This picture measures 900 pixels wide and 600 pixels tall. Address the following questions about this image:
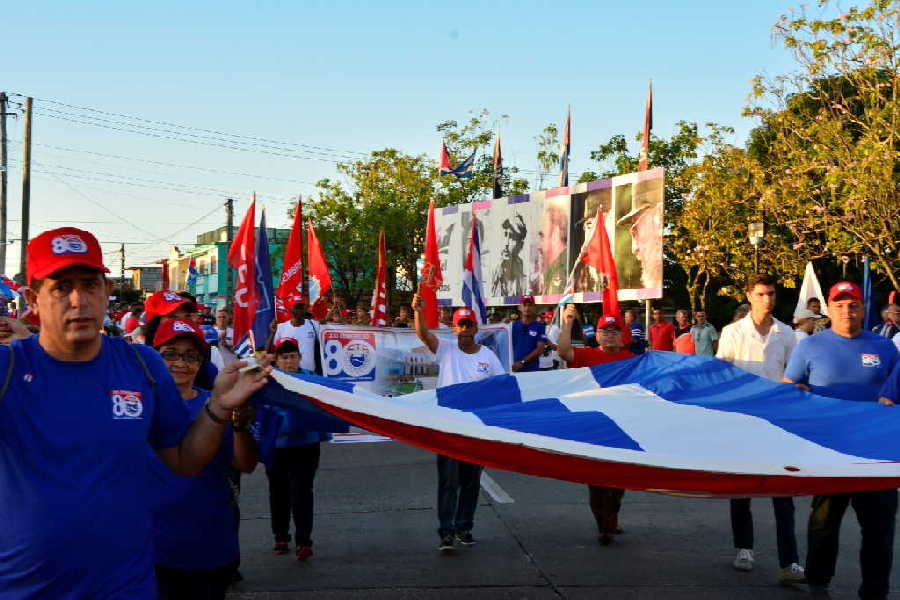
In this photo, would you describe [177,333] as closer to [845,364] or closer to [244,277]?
[845,364]

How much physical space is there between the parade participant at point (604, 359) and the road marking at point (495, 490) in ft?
5.08

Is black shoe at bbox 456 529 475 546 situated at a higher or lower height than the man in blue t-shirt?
lower

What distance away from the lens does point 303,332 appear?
11.7 metres

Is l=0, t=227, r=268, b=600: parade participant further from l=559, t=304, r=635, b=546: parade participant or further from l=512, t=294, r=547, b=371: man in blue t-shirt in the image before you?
l=512, t=294, r=547, b=371: man in blue t-shirt

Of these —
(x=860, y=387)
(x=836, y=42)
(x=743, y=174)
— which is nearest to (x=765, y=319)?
(x=860, y=387)

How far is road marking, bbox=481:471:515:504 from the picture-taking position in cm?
923

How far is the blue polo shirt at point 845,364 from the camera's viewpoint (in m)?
5.89

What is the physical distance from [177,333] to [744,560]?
446cm

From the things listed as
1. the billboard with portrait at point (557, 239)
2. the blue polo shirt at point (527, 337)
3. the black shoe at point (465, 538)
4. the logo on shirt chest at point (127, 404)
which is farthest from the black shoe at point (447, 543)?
the billboard with portrait at point (557, 239)

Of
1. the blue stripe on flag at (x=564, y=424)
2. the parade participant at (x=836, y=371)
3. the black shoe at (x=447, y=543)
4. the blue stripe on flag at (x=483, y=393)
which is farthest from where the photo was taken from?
the black shoe at (x=447, y=543)

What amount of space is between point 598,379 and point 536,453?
292 centimetres

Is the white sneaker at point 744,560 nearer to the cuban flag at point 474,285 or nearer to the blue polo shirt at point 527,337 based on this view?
the blue polo shirt at point 527,337

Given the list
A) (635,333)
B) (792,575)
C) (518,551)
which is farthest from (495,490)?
(635,333)

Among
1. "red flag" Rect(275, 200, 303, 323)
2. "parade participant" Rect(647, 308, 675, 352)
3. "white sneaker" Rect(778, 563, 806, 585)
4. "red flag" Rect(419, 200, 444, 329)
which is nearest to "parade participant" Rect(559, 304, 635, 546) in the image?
"white sneaker" Rect(778, 563, 806, 585)
